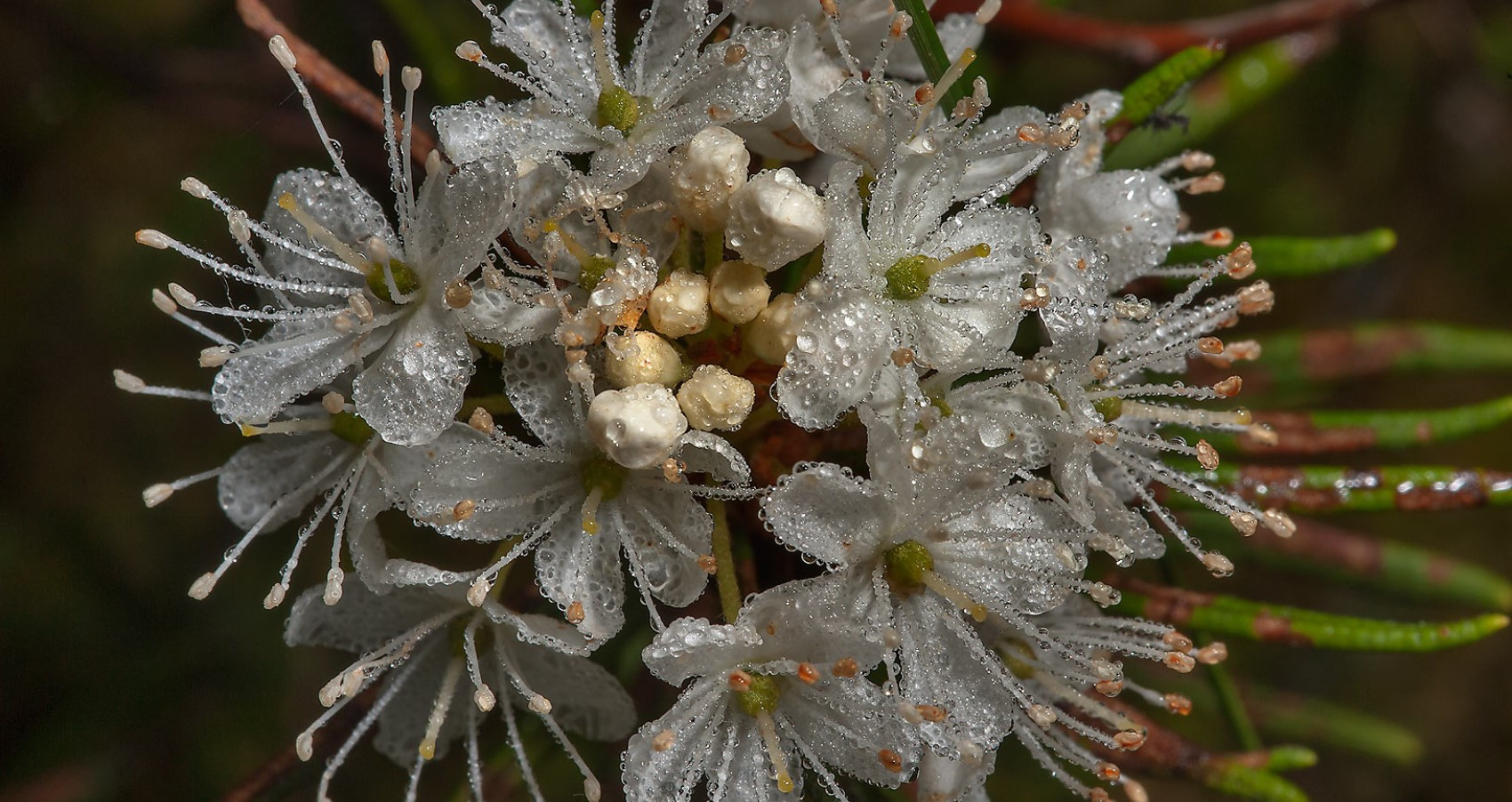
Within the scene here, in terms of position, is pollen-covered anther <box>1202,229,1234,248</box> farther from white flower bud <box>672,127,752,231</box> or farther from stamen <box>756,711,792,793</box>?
stamen <box>756,711,792,793</box>

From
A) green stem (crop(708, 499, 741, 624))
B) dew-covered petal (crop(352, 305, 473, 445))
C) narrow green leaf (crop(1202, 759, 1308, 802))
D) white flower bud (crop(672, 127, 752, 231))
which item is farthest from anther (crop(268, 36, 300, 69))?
narrow green leaf (crop(1202, 759, 1308, 802))

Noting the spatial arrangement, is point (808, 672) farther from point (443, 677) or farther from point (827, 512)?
point (443, 677)

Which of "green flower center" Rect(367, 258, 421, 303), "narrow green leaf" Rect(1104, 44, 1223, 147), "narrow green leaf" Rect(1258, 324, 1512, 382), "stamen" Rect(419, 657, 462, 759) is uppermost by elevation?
"narrow green leaf" Rect(1104, 44, 1223, 147)

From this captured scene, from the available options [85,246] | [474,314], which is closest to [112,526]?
[85,246]

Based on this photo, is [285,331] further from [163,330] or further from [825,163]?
[163,330]

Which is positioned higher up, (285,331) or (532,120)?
(532,120)

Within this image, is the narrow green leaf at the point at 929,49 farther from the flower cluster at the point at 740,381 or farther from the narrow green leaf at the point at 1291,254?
the narrow green leaf at the point at 1291,254
